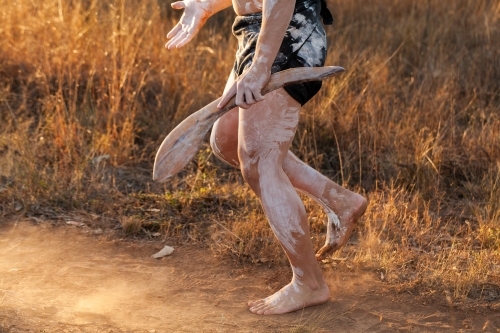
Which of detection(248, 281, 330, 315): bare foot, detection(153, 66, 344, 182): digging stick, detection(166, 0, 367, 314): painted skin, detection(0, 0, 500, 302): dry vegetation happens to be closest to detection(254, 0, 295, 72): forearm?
detection(166, 0, 367, 314): painted skin

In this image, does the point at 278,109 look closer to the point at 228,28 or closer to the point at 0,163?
the point at 0,163

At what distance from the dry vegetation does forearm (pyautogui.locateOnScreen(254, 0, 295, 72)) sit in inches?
50.1

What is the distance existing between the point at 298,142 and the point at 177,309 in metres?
2.28

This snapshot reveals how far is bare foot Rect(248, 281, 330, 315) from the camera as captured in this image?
3.25m

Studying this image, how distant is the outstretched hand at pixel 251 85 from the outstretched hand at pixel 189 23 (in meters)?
0.59

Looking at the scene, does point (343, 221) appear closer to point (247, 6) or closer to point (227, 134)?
point (227, 134)

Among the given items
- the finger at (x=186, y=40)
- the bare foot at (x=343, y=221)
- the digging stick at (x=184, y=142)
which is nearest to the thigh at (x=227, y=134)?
the digging stick at (x=184, y=142)

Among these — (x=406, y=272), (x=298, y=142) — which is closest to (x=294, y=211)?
(x=406, y=272)

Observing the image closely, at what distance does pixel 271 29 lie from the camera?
115 inches

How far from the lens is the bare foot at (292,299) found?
325cm

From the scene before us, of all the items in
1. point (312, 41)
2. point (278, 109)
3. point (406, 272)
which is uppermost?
point (312, 41)

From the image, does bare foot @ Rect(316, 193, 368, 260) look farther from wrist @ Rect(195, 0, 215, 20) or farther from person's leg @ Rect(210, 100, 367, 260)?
wrist @ Rect(195, 0, 215, 20)

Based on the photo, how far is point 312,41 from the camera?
122 inches

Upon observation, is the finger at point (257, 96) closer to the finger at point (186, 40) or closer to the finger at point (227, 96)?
the finger at point (227, 96)
